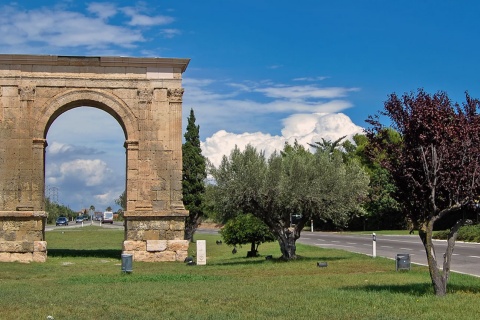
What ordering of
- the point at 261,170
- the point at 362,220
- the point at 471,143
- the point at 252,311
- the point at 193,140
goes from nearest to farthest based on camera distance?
the point at 252,311, the point at 471,143, the point at 261,170, the point at 193,140, the point at 362,220

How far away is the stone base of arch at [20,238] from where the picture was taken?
28.5m

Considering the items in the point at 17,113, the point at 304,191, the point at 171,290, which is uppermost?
the point at 17,113

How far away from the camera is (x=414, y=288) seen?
16.3 meters

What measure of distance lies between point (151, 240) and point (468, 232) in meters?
22.2

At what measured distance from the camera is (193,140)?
49031mm

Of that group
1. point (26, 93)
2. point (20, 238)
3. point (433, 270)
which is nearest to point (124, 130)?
point (26, 93)

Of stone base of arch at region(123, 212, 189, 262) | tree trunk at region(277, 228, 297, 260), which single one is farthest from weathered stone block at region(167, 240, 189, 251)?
tree trunk at region(277, 228, 297, 260)

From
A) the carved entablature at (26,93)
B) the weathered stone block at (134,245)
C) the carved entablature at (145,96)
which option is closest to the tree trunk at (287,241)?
the weathered stone block at (134,245)

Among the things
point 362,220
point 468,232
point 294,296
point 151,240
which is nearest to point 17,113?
point 151,240

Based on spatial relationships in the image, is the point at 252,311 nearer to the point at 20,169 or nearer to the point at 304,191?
the point at 304,191

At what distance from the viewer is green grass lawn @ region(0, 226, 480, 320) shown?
12641mm

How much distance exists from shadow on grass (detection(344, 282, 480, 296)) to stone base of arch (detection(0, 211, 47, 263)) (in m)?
15.9

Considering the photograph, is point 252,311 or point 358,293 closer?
point 252,311

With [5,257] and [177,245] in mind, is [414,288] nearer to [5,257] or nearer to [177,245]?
[177,245]
